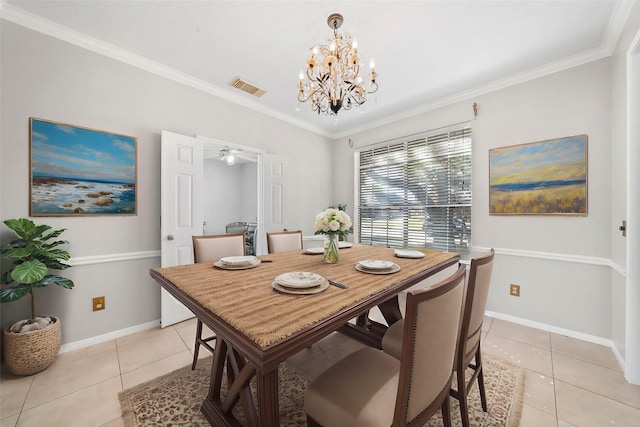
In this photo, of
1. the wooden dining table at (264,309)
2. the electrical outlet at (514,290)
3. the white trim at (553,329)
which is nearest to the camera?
the wooden dining table at (264,309)

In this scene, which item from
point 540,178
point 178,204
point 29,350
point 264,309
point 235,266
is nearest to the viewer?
point 264,309

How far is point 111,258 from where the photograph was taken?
2363 mm

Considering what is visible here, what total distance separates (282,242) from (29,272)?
1.88 meters

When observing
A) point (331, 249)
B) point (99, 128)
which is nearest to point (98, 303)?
point (99, 128)

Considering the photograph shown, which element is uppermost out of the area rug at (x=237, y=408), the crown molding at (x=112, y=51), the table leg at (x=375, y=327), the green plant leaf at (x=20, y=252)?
the crown molding at (x=112, y=51)

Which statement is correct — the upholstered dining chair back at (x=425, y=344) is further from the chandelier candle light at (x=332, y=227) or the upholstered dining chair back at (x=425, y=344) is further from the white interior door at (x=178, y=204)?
the white interior door at (x=178, y=204)

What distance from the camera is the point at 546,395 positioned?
1645mm

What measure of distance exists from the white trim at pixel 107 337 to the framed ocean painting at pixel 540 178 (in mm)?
4075

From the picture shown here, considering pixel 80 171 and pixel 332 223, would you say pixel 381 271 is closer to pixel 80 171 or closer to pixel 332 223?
pixel 332 223

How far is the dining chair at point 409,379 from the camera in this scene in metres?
0.80

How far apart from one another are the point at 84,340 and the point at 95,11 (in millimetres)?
2812

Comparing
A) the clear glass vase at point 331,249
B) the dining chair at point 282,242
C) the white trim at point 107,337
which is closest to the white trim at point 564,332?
the clear glass vase at point 331,249

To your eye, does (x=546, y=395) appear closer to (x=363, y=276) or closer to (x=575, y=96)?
(x=363, y=276)

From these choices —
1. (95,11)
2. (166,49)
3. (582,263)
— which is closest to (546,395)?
(582,263)
